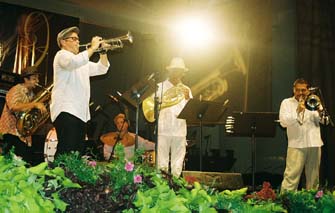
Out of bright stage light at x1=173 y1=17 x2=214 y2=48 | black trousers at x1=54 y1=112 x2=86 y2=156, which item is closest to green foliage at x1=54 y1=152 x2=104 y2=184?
black trousers at x1=54 y1=112 x2=86 y2=156

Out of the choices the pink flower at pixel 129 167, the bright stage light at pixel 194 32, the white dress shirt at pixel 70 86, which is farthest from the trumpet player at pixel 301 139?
the pink flower at pixel 129 167

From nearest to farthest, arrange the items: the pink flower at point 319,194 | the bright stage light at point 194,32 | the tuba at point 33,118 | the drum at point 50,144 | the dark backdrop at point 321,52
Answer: the pink flower at point 319,194, the tuba at point 33,118, the drum at point 50,144, the dark backdrop at point 321,52, the bright stage light at point 194,32

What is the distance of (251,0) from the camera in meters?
9.25

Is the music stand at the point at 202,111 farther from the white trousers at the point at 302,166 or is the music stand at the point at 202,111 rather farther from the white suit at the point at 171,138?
the white trousers at the point at 302,166

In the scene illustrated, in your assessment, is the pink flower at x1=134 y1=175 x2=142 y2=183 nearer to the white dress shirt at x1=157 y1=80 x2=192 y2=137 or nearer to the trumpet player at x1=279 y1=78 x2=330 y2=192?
the white dress shirt at x1=157 y1=80 x2=192 y2=137

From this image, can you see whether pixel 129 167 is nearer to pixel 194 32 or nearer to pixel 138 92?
pixel 138 92

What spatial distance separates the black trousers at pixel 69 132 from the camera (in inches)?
192

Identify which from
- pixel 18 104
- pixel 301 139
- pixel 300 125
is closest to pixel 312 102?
pixel 300 125

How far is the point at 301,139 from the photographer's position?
22.2 ft

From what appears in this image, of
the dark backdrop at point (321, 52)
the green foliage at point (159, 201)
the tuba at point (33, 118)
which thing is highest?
the dark backdrop at point (321, 52)

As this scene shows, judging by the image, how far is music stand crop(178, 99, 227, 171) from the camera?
6.05 metres

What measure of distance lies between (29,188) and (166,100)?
5026mm

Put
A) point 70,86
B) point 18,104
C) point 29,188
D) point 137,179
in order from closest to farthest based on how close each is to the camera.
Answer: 1. point 29,188
2. point 137,179
3. point 70,86
4. point 18,104

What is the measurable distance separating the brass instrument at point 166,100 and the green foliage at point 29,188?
478 centimetres
